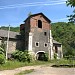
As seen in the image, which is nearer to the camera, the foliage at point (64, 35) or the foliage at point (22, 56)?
the foliage at point (22, 56)

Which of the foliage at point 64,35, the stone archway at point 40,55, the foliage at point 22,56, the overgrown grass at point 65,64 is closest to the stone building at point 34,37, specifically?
the stone archway at point 40,55

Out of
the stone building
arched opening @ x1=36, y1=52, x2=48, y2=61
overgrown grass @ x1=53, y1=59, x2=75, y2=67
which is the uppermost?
the stone building

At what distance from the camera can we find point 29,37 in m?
49.3

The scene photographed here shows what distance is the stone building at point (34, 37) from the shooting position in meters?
49.2

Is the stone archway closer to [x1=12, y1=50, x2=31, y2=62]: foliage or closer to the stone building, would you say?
the stone building

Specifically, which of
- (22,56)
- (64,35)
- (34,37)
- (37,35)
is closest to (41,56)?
→ (34,37)

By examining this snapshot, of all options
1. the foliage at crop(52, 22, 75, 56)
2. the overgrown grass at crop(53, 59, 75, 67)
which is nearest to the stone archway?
the overgrown grass at crop(53, 59, 75, 67)

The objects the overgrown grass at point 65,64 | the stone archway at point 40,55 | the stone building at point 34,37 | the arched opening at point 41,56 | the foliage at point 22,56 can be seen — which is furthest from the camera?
the stone archway at point 40,55

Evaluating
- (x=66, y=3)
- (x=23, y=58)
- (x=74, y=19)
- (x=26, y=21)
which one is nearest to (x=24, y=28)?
(x=26, y=21)

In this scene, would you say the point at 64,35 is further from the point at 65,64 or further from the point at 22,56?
the point at 65,64

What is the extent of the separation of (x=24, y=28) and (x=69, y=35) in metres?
53.0

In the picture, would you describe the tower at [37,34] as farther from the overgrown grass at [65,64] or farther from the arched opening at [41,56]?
the overgrown grass at [65,64]

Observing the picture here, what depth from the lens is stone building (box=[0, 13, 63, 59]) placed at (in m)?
49.2

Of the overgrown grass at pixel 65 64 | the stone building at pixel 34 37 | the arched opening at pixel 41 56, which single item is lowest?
the overgrown grass at pixel 65 64
